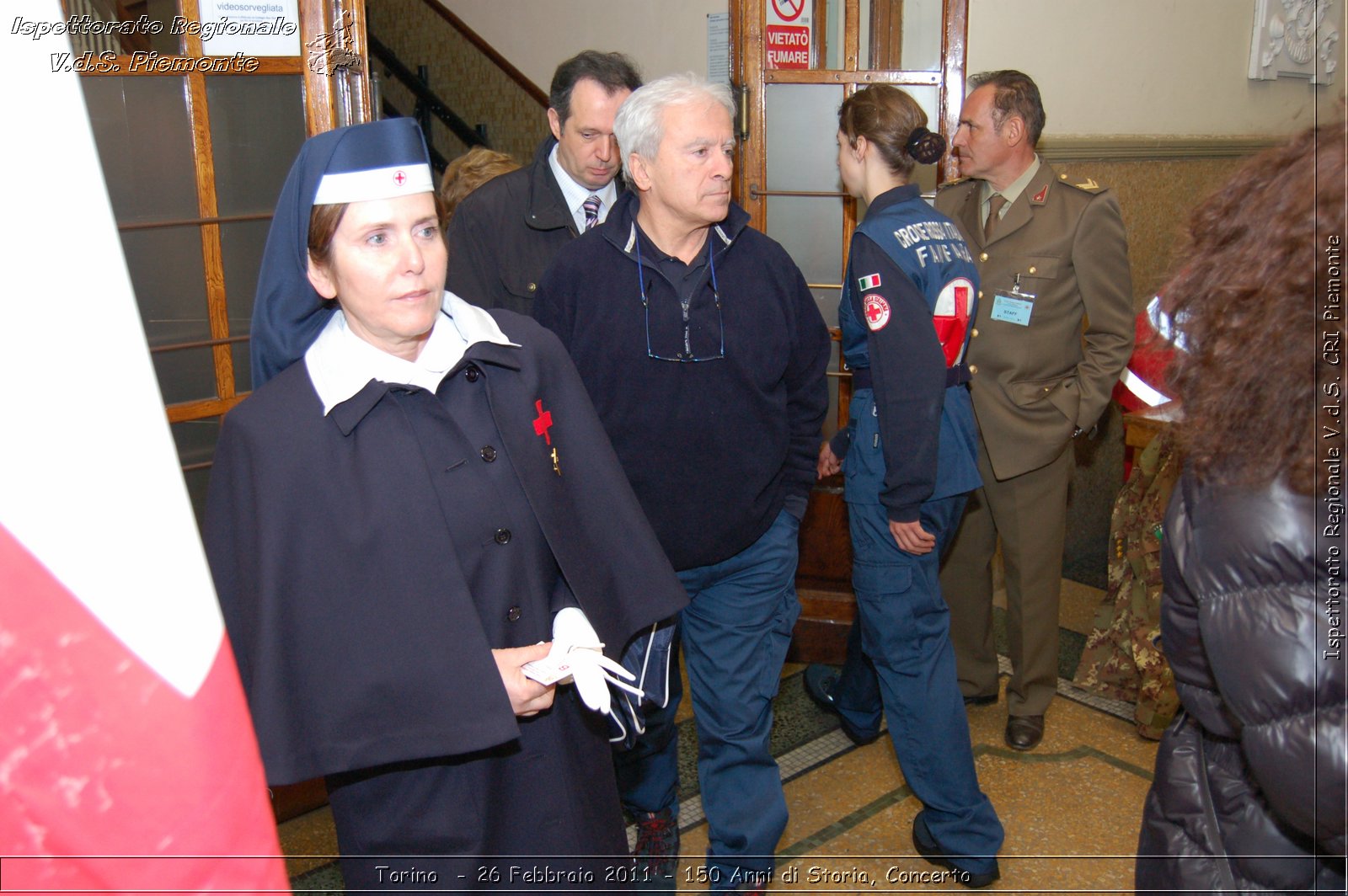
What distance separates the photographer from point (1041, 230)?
119 inches

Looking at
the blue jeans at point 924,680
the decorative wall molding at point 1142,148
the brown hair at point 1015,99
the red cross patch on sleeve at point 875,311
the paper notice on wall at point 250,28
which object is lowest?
the blue jeans at point 924,680

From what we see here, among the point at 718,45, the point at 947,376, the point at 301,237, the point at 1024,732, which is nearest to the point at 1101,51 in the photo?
the point at 718,45

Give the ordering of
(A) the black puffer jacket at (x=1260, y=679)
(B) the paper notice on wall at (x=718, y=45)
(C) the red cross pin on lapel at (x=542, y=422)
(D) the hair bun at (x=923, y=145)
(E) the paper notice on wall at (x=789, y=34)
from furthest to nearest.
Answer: (B) the paper notice on wall at (x=718, y=45) < (E) the paper notice on wall at (x=789, y=34) < (D) the hair bun at (x=923, y=145) < (C) the red cross pin on lapel at (x=542, y=422) < (A) the black puffer jacket at (x=1260, y=679)

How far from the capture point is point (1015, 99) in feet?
9.90

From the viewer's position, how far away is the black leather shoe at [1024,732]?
3.10 m

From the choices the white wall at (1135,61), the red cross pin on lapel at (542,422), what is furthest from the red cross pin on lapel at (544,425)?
the white wall at (1135,61)

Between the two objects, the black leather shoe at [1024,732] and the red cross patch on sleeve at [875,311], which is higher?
the red cross patch on sleeve at [875,311]

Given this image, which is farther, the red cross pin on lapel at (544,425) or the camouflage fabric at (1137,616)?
the camouflage fabric at (1137,616)

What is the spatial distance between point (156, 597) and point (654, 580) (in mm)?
996

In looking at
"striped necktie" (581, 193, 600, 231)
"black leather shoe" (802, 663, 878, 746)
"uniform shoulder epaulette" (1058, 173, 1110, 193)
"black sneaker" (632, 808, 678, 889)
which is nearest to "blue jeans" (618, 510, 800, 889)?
"black sneaker" (632, 808, 678, 889)

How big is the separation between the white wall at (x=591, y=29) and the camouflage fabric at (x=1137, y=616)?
241 cm

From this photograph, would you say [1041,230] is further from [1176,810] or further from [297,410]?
[297,410]

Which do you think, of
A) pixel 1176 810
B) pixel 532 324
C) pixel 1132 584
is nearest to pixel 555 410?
pixel 532 324

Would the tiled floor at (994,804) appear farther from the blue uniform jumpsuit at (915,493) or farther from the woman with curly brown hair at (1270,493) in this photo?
the woman with curly brown hair at (1270,493)
